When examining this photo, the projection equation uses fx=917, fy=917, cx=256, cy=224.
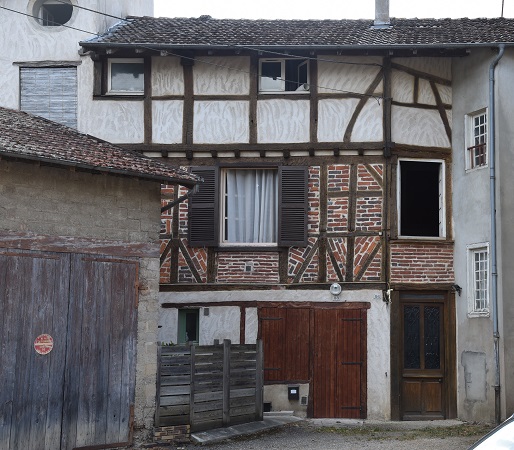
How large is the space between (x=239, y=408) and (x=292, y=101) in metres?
5.88

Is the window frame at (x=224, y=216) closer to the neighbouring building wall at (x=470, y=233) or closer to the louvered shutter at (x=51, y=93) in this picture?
the louvered shutter at (x=51, y=93)

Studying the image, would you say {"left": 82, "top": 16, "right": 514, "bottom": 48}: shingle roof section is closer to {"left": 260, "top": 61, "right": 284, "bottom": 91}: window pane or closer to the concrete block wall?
{"left": 260, "top": 61, "right": 284, "bottom": 91}: window pane

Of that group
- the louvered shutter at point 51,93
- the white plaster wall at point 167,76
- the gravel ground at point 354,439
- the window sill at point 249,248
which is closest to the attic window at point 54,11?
the louvered shutter at point 51,93

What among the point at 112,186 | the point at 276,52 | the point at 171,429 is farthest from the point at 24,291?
the point at 276,52

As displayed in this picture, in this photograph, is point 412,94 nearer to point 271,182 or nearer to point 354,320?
point 271,182

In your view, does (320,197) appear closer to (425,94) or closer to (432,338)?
(425,94)

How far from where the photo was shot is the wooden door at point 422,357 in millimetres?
16688

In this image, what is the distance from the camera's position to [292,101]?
17.0 m

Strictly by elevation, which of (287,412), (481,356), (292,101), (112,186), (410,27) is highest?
(410,27)

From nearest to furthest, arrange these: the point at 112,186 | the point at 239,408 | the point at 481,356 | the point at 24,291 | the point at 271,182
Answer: the point at 24,291, the point at 112,186, the point at 239,408, the point at 481,356, the point at 271,182

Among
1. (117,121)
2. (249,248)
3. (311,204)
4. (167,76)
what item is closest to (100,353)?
(249,248)

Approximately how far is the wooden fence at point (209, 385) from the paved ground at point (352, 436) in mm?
365

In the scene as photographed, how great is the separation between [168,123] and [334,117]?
3.10 meters

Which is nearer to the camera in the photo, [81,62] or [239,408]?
[239,408]
